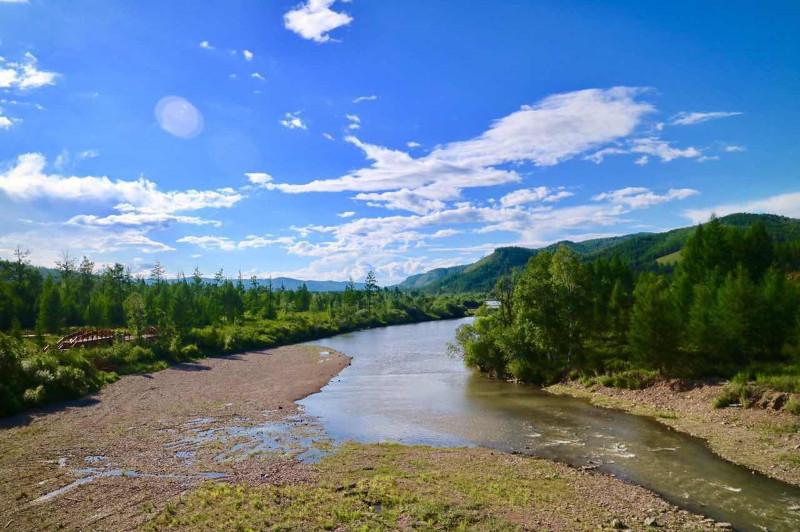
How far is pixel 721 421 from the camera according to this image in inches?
1319

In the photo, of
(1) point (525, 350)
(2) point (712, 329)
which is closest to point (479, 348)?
(1) point (525, 350)

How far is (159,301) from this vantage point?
99875 mm

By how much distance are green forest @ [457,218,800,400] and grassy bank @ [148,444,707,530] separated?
2159 cm

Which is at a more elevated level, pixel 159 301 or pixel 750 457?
pixel 159 301

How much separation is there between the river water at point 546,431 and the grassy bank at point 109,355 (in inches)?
953

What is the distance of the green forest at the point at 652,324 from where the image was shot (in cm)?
4162

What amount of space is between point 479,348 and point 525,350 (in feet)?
22.9

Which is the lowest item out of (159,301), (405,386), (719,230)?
(405,386)

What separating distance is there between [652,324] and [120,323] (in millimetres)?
101353

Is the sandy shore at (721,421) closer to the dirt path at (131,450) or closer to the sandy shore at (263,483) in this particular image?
the sandy shore at (263,483)

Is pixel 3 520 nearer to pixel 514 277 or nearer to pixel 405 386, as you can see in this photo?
pixel 405 386

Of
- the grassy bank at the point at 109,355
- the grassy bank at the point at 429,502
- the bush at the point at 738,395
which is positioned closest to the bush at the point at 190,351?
the grassy bank at the point at 109,355

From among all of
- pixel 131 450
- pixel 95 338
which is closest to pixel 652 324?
pixel 131 450

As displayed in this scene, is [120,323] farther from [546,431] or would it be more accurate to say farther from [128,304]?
[546,431]
